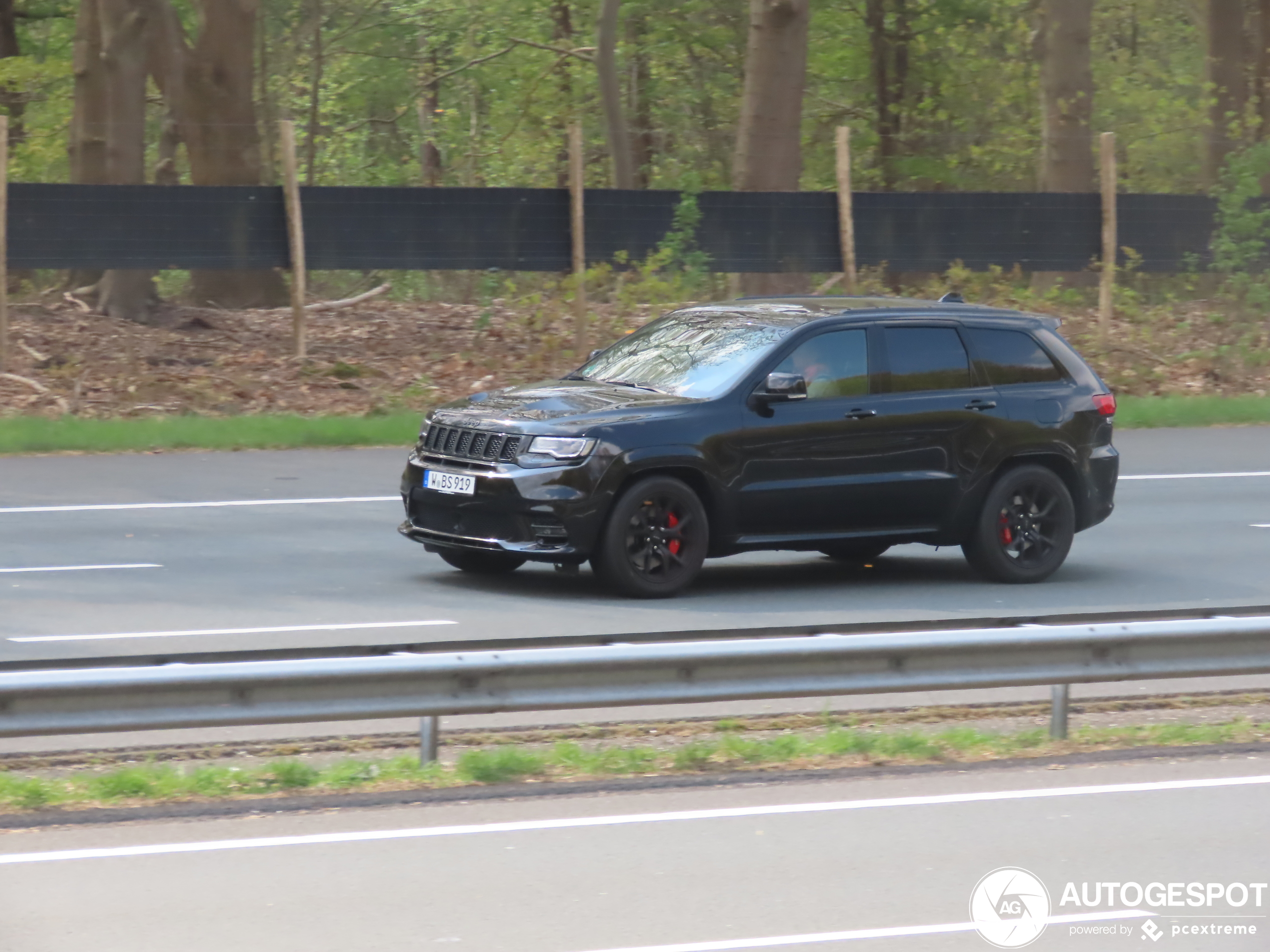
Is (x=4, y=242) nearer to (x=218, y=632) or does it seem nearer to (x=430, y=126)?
(x=218, y=632)

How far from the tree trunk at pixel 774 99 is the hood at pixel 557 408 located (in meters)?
13.3

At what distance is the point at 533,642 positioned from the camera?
30.3 ft

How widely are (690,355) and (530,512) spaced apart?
1688 mm

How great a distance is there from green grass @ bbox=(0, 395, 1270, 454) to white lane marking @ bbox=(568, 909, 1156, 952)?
1331 cm

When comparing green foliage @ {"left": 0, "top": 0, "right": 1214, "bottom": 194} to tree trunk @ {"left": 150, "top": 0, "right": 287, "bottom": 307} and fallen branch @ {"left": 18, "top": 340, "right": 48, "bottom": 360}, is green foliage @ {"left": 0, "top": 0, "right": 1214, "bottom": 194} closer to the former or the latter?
tree trunk @ {"left": 150, "top": 0, "right": 287, "bottom": 307}

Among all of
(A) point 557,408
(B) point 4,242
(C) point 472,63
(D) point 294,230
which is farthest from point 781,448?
(C) point 472,63

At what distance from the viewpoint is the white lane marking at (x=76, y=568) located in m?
11.9

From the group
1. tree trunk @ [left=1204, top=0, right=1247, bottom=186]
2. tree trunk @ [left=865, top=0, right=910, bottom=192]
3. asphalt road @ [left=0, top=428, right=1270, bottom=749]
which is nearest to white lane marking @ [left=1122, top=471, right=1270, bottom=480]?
asphalt road @ [left=0, top=428, right=1270, bottom=749]

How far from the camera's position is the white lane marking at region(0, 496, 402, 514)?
1435 centimetres

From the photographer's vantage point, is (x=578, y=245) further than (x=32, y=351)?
Yes

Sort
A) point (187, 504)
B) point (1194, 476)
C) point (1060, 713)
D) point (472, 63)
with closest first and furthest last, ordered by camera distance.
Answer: point (1060, 713) → point (187, 504) → point (1194, 476) → point (472, 63)

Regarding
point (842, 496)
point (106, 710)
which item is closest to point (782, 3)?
point (842, 496)

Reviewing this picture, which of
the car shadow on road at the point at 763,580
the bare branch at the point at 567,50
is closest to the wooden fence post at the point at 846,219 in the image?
the car shadow on road at the point at 763,580

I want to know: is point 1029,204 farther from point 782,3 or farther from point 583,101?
point 583,101
